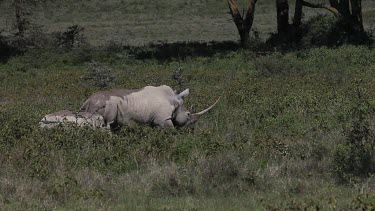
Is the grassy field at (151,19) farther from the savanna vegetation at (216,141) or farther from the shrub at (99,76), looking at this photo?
the shrub at (99,76)

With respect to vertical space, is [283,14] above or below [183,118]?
below

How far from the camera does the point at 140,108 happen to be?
12.8 meters

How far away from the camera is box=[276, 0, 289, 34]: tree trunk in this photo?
95.6ft

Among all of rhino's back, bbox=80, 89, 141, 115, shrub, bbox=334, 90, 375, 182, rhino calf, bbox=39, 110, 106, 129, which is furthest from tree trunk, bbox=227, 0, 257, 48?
shrub, bbox=334, 90, 375, 182

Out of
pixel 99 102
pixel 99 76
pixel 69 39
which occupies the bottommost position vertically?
pixel 69 39

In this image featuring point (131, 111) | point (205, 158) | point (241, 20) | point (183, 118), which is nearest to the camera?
point (205, 158)

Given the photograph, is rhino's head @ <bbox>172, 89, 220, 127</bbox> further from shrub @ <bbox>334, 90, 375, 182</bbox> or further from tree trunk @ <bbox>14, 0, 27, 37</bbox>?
tree trunk @ <bbox>14, 0, 27, 37</bbox>

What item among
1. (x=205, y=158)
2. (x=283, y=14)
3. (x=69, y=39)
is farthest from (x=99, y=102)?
(x=69, y=39)

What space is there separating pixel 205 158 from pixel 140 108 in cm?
303

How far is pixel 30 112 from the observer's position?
575 inches

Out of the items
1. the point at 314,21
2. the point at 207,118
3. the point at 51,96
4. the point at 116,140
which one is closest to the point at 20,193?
the point at 116,140

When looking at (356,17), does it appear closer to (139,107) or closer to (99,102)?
(139,107)

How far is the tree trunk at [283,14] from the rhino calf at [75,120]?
18.0 m

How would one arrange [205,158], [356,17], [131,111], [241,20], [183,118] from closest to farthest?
1. [205,158]
2. [131,111]
3. [183,118]
4. [356,17]
5. [241,20]
